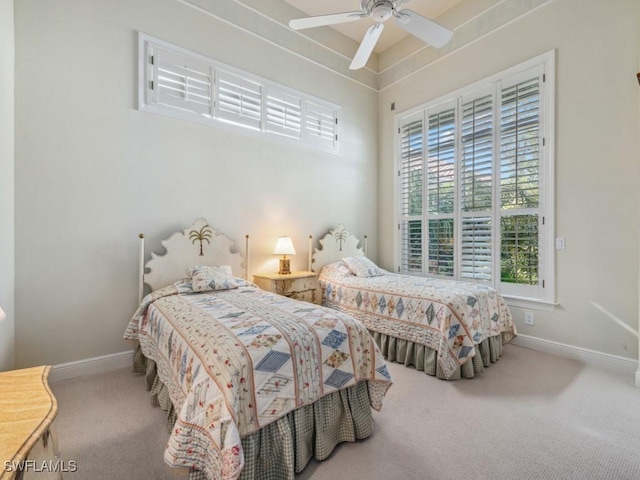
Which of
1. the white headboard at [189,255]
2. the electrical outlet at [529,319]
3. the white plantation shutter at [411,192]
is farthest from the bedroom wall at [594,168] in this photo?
the white headboard at [189,255]

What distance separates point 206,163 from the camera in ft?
10.8

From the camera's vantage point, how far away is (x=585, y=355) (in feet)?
9.58

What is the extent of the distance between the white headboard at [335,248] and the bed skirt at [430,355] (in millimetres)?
1297

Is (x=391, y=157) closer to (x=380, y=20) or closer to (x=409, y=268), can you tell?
(x=409, y=268)

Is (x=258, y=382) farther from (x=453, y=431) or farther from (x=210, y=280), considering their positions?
(x=210, y=280)

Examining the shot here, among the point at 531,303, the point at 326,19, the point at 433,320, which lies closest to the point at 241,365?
the point at 433,320

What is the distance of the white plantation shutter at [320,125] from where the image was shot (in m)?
4.16

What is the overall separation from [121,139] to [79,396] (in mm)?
2117

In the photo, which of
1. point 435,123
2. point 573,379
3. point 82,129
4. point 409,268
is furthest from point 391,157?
point 82,129

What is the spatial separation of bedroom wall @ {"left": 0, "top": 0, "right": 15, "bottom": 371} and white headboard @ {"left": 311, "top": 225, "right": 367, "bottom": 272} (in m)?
2.85

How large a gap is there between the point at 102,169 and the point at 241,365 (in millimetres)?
2335

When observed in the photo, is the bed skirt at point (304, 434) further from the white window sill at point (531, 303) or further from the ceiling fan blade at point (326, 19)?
the ceiling fan blade at point (326, 19)

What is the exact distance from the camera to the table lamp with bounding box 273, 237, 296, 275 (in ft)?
11.7

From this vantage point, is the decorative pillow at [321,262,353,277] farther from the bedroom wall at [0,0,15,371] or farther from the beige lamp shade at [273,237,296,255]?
the bedroom wall at [0,0,15,371]
